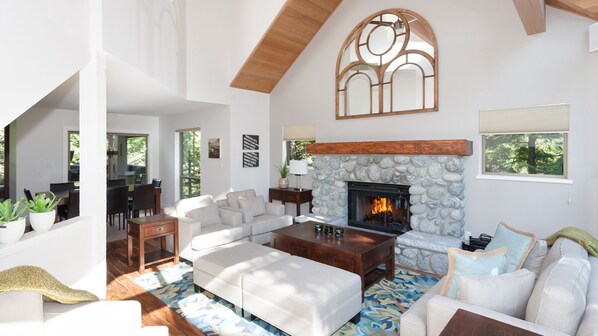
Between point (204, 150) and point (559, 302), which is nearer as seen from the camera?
point (559, 302)

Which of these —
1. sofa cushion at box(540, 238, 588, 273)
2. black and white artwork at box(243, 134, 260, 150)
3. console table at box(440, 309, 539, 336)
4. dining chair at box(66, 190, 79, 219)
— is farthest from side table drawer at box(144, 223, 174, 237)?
sofa cushion at box(540, 238, 588, 273)

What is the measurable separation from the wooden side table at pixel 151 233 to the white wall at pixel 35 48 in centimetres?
204

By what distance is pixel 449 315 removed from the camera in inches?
71.1

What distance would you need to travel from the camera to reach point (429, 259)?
13.3 ft

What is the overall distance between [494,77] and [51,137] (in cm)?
851

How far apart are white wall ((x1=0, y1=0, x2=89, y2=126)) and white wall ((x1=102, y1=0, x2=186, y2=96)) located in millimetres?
337

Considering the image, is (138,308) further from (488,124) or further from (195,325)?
(488,124)

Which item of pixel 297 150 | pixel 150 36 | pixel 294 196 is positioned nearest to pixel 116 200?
pixel 150 36

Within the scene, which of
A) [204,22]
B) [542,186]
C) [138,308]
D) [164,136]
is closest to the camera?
[138,308]

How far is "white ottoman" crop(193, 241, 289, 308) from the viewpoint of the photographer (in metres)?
2.90

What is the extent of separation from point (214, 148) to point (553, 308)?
637cm

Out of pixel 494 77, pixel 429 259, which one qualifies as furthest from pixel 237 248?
pixel 494 77

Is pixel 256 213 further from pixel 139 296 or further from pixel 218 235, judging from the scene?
pixel 139 296

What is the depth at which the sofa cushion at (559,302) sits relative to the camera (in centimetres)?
159
